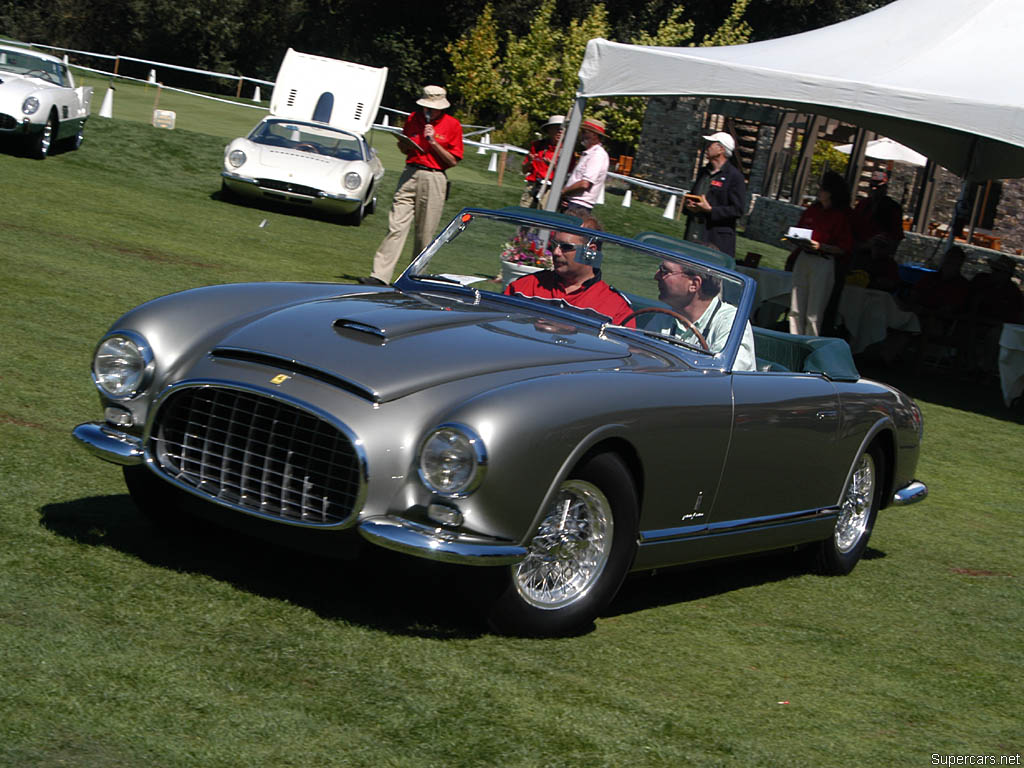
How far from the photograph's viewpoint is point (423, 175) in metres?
12.1

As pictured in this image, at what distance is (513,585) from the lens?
13.9ft

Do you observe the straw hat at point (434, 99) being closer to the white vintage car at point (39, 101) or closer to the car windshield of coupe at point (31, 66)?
the white vintage car at point (39, 101)

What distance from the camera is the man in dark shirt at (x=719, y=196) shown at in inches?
469

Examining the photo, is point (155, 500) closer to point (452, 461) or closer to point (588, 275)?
point (452, 461)

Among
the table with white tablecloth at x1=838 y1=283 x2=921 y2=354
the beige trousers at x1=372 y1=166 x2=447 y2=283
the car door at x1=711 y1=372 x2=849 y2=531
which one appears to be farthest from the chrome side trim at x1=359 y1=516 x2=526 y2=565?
the table with white tablecloth at x1=838 y1=283 x2=921 y2=354

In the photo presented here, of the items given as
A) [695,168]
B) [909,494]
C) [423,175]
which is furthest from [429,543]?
[695,168]

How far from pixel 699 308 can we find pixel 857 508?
1557 mm

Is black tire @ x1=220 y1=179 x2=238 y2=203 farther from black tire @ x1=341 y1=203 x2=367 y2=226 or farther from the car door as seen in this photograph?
the car door

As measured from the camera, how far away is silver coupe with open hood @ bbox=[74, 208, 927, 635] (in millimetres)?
3990

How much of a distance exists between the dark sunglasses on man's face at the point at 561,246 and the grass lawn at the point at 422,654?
1.33 metres

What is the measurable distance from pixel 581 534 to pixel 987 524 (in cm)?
439

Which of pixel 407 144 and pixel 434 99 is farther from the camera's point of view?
pixel 434 99

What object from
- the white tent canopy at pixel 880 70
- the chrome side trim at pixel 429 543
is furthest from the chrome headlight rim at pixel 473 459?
the white tent canopy at pixel 880 70

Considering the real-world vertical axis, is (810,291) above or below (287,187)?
above
